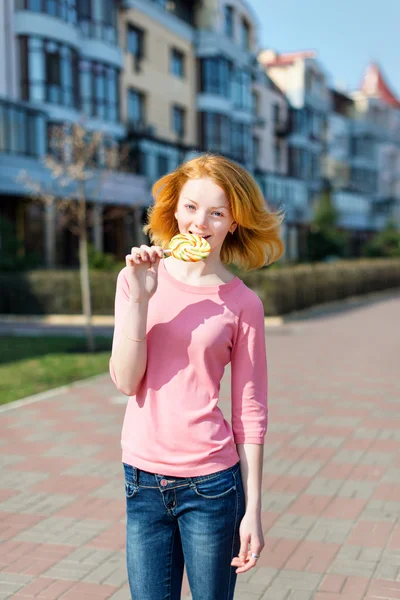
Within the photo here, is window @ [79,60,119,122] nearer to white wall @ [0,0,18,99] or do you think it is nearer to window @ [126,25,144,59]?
window @ [126,25,144,59]

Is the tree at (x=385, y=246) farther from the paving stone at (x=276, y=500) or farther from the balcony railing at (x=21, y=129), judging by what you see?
the paving stone at (x=276, y=500)

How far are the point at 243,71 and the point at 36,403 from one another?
39891mm

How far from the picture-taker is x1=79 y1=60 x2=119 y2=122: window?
3350 cm

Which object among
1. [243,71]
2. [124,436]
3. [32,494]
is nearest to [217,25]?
[243,71]

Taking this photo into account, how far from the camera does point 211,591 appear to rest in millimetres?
2363

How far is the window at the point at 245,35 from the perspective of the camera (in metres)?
46.8

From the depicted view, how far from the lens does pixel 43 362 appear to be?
13055 mm

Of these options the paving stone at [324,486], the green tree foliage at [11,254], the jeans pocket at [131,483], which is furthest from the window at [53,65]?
the jeans pocket at [131,483]

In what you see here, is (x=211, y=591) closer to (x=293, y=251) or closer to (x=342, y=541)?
(x=342, y=541)

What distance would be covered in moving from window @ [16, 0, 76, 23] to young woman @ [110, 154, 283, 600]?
3021 cm

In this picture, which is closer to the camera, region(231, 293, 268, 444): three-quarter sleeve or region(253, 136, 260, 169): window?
region(231, 293, 268, 444): three-quarter sleeve

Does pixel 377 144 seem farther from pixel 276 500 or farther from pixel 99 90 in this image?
pixel 276 500

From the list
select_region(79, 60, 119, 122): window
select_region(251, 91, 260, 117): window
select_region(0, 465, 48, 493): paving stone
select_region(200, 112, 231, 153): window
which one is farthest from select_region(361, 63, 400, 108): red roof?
select_region(0, 465, 48, 493): paving stone

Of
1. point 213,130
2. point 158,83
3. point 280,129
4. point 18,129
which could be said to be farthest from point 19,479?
point 280,129
